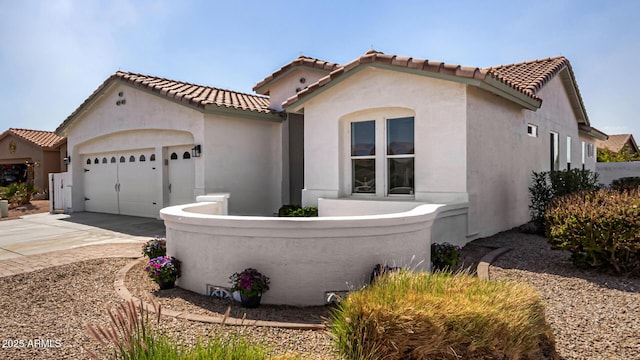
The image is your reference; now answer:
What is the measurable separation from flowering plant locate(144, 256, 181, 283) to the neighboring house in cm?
2276

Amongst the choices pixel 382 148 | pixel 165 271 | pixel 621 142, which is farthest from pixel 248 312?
pixel 621 142

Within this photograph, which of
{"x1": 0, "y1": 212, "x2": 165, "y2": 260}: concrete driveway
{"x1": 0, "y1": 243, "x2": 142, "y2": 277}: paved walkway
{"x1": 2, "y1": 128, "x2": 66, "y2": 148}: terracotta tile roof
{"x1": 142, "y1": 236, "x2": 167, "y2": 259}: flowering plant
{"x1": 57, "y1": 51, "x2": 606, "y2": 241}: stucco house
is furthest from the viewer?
{"x1": 2, "y1": 128, "x2": 66, "y2": 148}: terracotta tile roof

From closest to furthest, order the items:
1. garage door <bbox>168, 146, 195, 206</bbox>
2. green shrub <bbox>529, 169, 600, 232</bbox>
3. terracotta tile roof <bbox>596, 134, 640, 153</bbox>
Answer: green shrub <bbox>529, 169, 600, 232</bbox> → garage door <bbox>168, 146, 195, 206</bbox> → terracotta tile roof <bbox>596, 134, 640, 153</bbox>

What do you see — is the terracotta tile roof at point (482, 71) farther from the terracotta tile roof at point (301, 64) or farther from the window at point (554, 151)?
the terracotta tile roof at point (301, 64)

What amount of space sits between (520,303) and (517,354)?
49 cm

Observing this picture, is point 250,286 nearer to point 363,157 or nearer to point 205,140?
point 363,157

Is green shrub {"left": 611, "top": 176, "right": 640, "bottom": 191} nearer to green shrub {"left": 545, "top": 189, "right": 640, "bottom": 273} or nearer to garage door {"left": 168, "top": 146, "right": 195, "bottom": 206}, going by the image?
green shrub {"left": 545, "top": 189, "right": 640, "bottom": 273}

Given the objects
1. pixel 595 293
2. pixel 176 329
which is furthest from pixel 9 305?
pixel 595 293

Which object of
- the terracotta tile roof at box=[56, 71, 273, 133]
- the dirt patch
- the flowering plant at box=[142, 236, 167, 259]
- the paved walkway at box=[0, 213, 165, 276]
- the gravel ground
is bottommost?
the gravel ground

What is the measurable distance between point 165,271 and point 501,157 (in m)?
8.45

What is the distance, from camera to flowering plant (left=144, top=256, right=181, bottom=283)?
6.22m

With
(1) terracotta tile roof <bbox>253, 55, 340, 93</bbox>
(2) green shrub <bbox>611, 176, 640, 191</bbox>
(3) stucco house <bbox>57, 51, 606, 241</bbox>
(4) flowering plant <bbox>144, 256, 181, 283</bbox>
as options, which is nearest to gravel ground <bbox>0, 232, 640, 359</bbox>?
(4) flowering plant <bbox>144, 256, 181, 283</bbox>

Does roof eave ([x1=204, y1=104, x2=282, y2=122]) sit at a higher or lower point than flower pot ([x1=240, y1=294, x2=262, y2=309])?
higher

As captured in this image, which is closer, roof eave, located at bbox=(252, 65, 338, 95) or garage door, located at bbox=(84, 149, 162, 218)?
roof eave, located at bbox=(252, 65, 338, 95)
